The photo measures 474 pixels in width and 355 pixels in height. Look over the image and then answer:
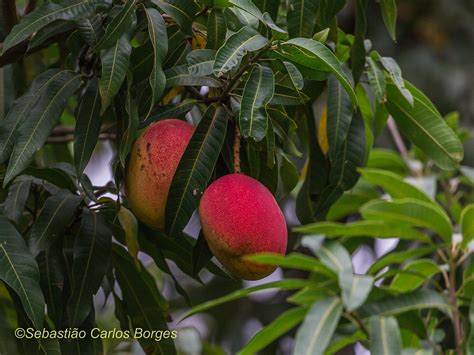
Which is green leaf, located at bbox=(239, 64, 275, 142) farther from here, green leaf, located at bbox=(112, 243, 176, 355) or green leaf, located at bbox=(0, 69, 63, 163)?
green leaf, located at bbox=(112, 243, 176, 355)

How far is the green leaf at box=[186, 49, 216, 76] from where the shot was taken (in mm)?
1307

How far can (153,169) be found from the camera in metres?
1.34

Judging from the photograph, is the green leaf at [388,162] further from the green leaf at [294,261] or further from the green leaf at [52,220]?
the green leaf at [294,261]

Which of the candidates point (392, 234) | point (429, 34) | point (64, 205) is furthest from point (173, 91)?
point (429, 34)

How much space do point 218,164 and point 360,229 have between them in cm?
36

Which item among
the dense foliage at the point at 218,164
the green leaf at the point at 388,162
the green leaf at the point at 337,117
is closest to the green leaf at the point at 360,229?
the dense foliage at the point at 218,164

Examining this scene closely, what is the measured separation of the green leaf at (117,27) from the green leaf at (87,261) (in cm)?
31

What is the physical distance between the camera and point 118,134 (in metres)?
1.42

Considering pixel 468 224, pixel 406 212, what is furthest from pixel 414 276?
pixel 406 212

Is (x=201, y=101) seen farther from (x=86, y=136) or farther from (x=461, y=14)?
(x=461, y=14)

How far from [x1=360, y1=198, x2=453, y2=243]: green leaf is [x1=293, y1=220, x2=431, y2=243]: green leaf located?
13 mm

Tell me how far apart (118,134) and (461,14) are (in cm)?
247

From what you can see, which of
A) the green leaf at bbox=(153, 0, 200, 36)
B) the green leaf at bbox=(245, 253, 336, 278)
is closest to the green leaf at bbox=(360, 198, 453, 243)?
the green leaf at bbox=(245, 253, 336, 278)

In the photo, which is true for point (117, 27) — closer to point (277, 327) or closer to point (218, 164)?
point (218, 164)
